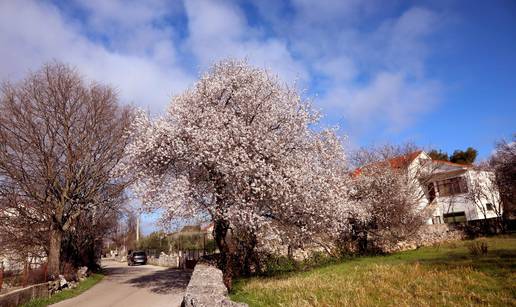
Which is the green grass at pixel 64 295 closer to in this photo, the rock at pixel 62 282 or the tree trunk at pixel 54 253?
the rock at pixel 62 282

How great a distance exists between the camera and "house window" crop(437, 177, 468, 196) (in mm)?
42875

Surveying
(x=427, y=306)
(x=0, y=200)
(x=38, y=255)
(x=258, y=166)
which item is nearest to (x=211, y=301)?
(x=427, y=306)

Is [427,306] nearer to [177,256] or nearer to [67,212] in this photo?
[67,212]

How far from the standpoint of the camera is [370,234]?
2570 centimetres

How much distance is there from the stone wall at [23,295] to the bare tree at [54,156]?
121 inches

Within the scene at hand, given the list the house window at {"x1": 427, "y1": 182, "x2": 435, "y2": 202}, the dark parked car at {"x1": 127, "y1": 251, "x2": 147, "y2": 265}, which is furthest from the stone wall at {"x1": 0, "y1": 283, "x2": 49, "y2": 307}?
the house window at {"x1": 427, "y1": 182, "x2": 435, "y2": 202}

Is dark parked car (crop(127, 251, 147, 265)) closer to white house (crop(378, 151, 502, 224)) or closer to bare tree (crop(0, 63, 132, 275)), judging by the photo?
bare tree (crop(0, 63, 132, 275))

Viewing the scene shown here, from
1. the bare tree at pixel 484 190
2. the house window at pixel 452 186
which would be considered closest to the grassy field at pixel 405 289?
the bare tree at pixel 484 190

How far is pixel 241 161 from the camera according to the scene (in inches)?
592

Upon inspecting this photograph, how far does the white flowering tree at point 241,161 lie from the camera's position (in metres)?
15.0

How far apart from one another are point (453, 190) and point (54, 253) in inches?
1602

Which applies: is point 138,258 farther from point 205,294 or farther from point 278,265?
point 205,294

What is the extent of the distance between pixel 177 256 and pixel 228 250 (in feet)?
62.8

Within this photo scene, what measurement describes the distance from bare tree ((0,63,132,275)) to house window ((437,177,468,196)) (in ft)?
119
